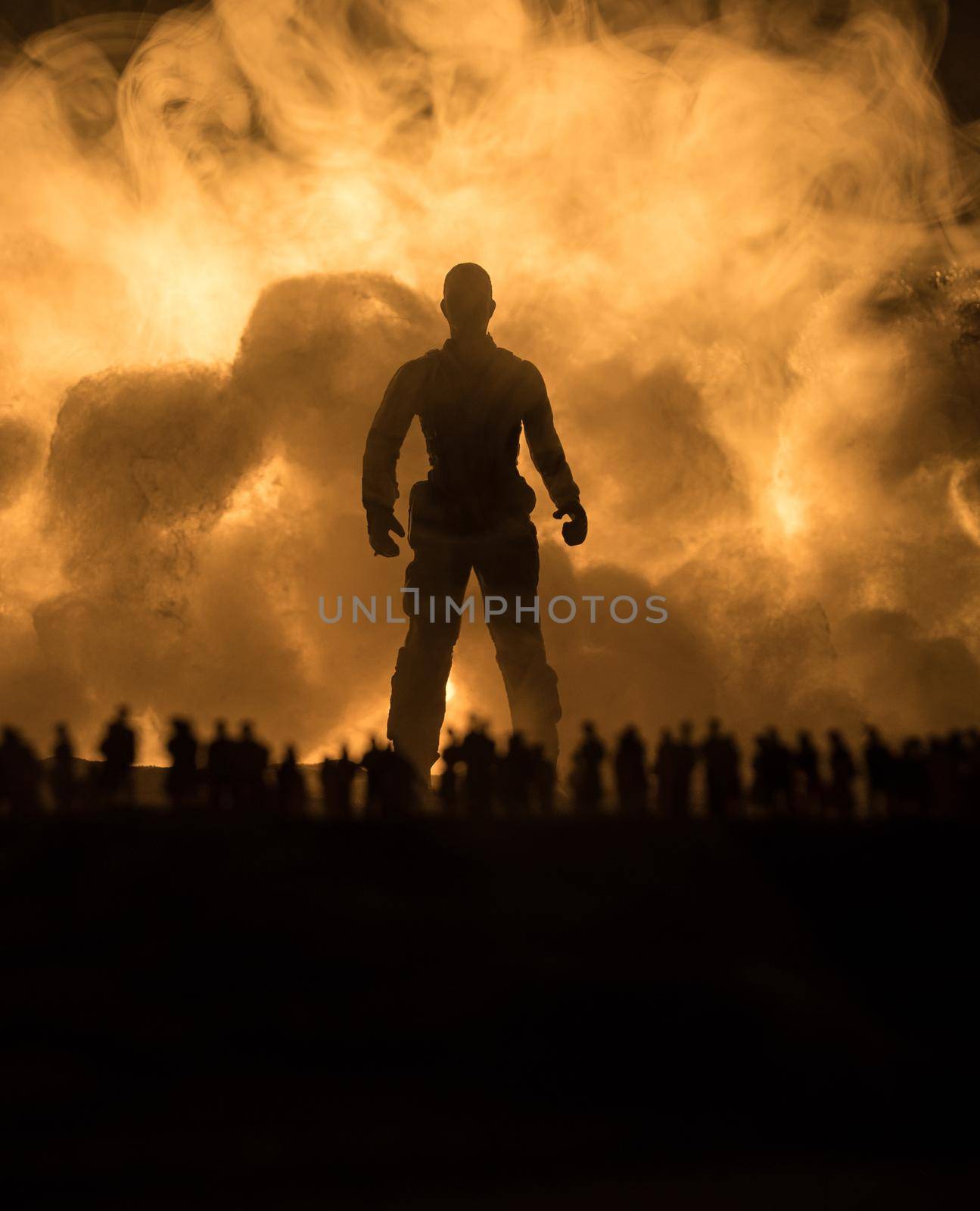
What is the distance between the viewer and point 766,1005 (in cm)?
1012

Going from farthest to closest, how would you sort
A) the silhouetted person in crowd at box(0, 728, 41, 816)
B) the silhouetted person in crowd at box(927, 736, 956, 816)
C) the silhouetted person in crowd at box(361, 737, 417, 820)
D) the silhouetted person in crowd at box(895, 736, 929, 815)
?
the silhouetted person in crowd at box(927, 736, 956, 816)
the silhouetted person in crowd at box(895, 736, 929, 815)
the silhouetted person in crowd at box(361, 737, 417, 820)
the silhouetted person in crowd at box(0, 728, 41, 816)

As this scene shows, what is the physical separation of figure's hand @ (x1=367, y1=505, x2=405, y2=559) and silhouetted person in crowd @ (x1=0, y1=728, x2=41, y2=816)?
427cm

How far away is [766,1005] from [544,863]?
2.03 m

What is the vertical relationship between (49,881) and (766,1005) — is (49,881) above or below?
above

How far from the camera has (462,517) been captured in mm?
15578

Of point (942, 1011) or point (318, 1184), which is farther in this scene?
point (942, 1011)

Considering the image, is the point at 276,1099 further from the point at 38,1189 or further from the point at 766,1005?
the point at 766,1005

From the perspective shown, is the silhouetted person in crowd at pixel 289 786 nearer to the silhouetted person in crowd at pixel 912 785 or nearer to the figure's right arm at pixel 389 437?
the figure's right arm at pixel 389 437

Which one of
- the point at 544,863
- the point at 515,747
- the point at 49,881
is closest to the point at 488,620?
the point at 515,747

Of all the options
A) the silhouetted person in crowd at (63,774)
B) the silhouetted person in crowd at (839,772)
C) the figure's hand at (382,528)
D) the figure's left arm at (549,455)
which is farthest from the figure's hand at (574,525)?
the silhouetted person in crowd at (63,774)

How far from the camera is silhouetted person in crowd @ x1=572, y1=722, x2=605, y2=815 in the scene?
13.8 metres

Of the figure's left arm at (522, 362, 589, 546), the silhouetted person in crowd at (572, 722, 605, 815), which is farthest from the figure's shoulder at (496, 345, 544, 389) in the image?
the silhouetted person in crowd at (572, 722, 605, 815)

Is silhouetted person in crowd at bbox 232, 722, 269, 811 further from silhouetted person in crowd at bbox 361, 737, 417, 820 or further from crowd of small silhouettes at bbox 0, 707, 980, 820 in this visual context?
silhouetted person in crowd at bbox 361, 737, 417, 820

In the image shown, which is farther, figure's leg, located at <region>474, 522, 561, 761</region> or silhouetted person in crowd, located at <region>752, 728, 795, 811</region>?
figure's leg, located at <region>474, 522, 561, 761</region>
